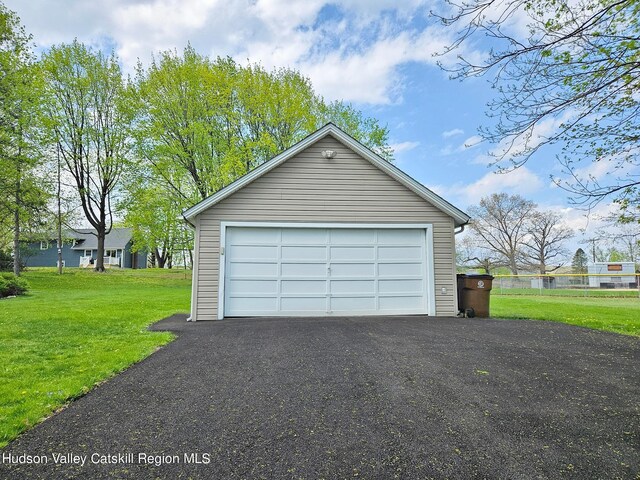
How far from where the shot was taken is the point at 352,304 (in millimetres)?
8719

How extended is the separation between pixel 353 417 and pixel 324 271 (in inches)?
230

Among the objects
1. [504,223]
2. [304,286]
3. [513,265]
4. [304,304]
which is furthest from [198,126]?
[513,265]

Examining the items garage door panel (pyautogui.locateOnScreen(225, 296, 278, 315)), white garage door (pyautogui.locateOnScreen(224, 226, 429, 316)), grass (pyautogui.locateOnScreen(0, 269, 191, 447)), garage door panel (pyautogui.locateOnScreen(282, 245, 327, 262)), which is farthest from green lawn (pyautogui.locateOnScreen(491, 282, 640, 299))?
grass (pyautogui.locateOnScreen(0, 269, 191, 447))

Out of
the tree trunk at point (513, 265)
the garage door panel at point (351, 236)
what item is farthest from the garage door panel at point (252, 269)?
the tree trunk at point (513, 265)

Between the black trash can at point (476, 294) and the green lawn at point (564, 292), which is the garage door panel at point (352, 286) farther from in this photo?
the green lawn at point (564, 292)

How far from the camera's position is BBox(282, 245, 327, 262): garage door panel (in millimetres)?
8648

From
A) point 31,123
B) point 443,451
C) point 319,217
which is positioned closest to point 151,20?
point 319,217

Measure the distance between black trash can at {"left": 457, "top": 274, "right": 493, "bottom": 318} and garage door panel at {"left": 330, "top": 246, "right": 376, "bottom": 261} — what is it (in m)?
2.54

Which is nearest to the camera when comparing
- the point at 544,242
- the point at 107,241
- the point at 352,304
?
the point at 352,304

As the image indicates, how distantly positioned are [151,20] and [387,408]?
12.6m

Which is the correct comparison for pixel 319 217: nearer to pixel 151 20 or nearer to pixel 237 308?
pixel 237 308

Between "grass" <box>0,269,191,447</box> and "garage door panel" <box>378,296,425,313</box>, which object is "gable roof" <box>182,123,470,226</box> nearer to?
"garage door panel" <box>378,296,425,313</box>

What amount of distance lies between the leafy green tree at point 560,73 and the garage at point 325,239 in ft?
12.1

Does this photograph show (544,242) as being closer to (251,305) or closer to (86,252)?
(251,305)
